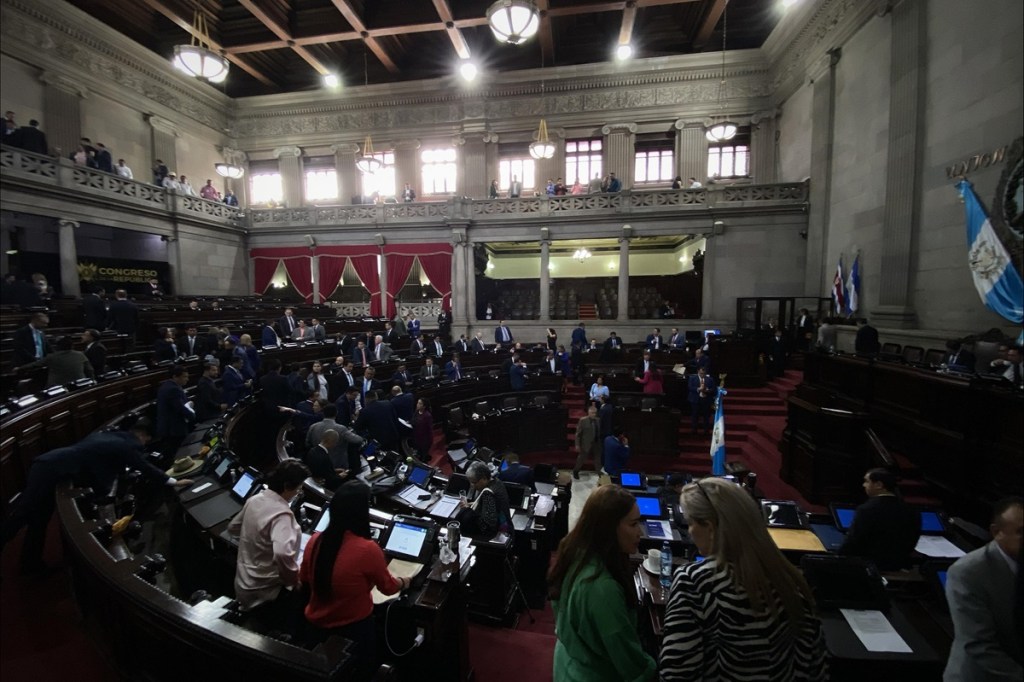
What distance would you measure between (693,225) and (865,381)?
1049 cm

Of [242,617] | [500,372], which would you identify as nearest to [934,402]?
[242,617]

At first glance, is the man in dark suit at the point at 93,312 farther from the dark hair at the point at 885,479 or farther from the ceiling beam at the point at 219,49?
the dark hair at the point at 885,479

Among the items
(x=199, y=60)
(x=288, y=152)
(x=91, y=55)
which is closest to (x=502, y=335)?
(x=199, y=60)

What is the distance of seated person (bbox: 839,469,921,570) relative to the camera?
3.26m

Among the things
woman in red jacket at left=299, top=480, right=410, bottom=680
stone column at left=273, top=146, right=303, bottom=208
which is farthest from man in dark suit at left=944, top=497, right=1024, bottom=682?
stone column at left=273, top=146, right=303, bottom=208

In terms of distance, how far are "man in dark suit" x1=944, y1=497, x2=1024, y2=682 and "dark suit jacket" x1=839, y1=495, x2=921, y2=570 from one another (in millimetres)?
1318

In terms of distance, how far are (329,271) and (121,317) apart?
9.78 metres

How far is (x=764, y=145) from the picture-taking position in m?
17.3

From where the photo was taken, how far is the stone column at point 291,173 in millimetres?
20984

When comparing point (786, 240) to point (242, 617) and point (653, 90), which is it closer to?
point (653, 90)

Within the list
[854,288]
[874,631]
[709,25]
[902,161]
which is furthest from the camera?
[709,25]

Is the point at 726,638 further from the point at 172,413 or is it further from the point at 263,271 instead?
the point at 263,271

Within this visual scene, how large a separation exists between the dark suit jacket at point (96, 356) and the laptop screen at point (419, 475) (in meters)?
5.99

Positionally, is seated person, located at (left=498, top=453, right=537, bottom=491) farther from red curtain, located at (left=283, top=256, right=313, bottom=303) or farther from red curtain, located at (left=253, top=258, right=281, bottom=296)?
red curtain, located at (left=253, top=258, right=281, bottom=296)
